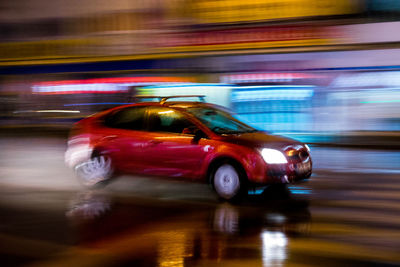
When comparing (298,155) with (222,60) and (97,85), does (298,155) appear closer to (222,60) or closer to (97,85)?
(222,60)

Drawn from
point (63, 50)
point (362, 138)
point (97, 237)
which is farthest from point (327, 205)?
point (63, 50)

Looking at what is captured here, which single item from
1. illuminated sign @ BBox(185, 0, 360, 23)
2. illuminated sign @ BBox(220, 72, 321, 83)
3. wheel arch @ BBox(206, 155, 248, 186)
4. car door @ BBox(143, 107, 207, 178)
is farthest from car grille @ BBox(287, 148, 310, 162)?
illuminated sign @ BBox(185, 0, 360, 23)

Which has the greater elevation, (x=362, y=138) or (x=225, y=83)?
(x=225, y=83)

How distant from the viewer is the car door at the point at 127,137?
955 cm

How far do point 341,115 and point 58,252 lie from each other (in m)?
14.7

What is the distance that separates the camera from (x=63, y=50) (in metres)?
26.1

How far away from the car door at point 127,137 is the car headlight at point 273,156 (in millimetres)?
2045

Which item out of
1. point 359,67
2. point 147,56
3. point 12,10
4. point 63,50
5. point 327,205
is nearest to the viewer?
point 327,205

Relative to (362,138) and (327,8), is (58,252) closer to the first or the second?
(362,138)

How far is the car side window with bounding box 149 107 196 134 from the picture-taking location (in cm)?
930

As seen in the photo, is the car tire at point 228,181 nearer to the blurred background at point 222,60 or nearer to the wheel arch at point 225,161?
the wheel arch at point 225,161

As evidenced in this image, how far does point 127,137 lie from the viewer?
9.70 meters

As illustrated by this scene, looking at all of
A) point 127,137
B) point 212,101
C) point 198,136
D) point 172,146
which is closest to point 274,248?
point 198,136

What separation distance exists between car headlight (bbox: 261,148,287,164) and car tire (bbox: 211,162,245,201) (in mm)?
467
